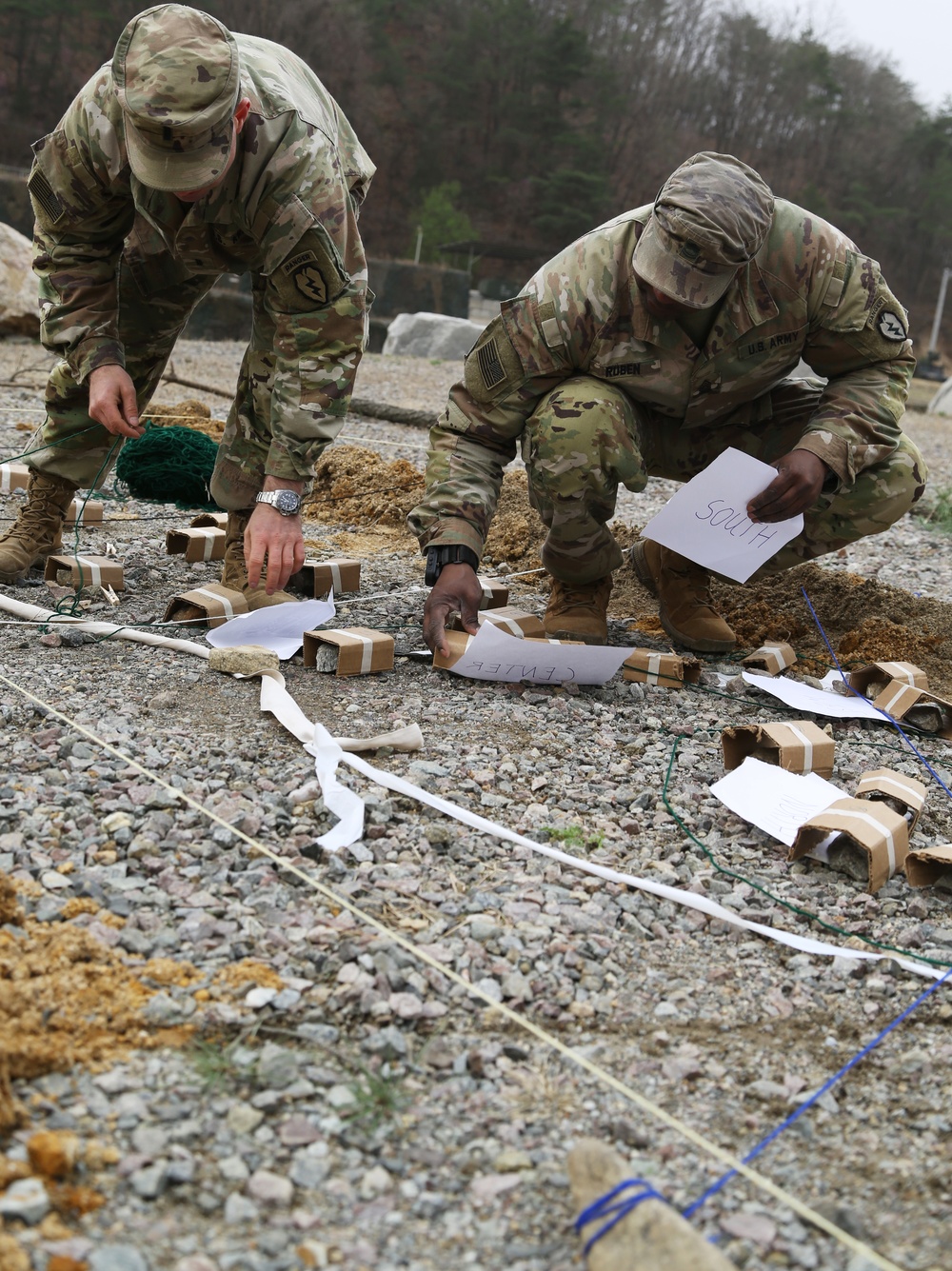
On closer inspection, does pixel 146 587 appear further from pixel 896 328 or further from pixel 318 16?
pixel 318 16

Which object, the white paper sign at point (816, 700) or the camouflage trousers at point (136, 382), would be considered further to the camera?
the camouflage trousers at point (136, 382)

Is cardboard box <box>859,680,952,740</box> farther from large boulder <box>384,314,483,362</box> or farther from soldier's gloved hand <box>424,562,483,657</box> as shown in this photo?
large boulder <box>384,314,483,362</box>

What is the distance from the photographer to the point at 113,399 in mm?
2795

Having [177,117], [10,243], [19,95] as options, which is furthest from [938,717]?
[19,95]

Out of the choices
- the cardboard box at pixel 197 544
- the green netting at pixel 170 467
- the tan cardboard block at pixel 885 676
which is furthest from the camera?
the green netting at pixel 170 467

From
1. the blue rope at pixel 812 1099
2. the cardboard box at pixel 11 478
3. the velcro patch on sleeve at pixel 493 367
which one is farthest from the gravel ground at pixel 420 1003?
the cardboard box at pixel 11 478

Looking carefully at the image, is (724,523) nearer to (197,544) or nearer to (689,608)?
(689,608)

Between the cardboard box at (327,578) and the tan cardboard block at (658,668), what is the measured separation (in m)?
0.94

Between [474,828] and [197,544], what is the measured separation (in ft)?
6.38

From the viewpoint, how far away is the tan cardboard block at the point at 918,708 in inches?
110

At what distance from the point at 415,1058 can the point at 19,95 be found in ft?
94.9

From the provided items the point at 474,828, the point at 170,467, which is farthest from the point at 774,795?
the point at 170,467

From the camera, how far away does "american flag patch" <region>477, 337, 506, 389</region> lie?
9.48 feet

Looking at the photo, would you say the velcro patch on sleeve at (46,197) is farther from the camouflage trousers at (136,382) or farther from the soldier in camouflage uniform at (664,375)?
the soldier in camouflage uniform at (664,375)
